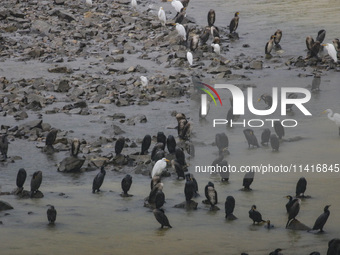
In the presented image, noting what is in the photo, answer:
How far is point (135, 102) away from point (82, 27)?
8.32 meters

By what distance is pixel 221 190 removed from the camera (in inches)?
503

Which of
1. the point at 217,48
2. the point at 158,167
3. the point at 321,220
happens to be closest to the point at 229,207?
the point at 321,220

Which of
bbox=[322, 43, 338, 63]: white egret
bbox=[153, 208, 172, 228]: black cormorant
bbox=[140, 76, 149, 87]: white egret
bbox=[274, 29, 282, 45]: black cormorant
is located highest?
bbox=[274, 29, 282, 45]: black cormorant

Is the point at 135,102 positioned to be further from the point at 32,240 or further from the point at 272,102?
the point at 32,240

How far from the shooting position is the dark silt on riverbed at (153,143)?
34.7 feet

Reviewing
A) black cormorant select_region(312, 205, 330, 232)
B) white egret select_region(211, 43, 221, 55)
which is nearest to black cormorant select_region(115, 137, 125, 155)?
black cormorant select_region(312, 205, 330, 232)

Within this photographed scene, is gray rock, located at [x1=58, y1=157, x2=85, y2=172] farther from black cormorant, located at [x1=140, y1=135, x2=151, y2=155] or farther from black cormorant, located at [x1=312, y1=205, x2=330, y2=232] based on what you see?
black cormorant, located at [x1=312, y1=205, x2=330, y2=232]

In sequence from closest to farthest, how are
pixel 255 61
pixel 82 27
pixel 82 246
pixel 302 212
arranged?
pixel 82 246
pixel 302 212
pixel 255 61
pixel 82 27

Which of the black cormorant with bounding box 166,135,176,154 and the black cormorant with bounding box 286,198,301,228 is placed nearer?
the black cormorant with bounding box 286,198,301,228

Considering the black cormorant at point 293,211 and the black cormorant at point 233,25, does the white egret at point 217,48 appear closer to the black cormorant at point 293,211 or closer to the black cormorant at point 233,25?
the black cormorant at point 233,25

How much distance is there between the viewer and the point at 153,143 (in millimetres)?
15133

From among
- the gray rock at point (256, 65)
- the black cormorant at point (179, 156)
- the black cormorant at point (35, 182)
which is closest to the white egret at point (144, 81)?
the gray rock at point (256, 65)

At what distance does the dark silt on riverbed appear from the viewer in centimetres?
1057

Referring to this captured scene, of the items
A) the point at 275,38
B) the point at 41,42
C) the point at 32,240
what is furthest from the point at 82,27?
the point at 32,240
